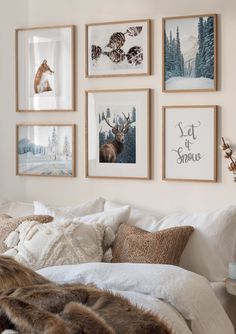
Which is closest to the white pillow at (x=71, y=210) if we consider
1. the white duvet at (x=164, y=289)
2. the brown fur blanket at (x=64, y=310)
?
the white duvet at (x=164, y=289)

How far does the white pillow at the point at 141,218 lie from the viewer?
3900mm

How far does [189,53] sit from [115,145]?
2.23 ft

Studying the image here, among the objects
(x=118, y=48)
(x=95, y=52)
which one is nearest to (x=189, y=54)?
(x=118, y=48)

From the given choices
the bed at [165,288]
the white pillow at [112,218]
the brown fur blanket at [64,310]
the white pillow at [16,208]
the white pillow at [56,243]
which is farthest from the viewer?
the white pillow at [16,208]

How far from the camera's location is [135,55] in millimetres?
4082

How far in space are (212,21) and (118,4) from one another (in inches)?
23.2

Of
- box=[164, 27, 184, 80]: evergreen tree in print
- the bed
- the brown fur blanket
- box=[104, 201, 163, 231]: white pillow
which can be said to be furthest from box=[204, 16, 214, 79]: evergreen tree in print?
the brown fur blanket

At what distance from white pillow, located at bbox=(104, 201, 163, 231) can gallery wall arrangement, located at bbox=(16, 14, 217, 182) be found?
0.67 feet

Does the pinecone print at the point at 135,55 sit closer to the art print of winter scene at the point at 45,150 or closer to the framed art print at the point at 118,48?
the framed art print at the point at 118,48

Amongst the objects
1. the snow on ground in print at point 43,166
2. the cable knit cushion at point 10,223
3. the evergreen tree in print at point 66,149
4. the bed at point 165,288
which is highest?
the evergreen tree in print at point 66,149

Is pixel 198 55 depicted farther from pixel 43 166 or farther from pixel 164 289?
pixel 164 289

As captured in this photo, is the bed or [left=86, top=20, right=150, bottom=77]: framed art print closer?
the bed

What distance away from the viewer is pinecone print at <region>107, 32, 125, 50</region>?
4.12 metres

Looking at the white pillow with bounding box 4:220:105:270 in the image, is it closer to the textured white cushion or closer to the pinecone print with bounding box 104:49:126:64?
the textured white cushion
